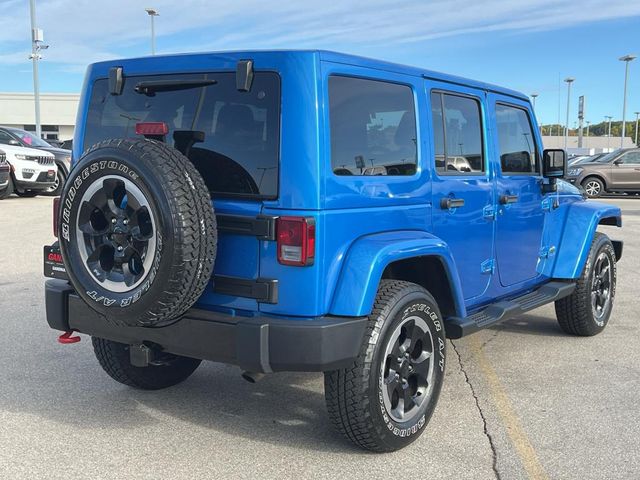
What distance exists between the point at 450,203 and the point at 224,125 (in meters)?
→ 1.44

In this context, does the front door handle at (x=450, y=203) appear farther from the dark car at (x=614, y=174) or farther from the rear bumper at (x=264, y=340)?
the dark car at (x=614, y=174)

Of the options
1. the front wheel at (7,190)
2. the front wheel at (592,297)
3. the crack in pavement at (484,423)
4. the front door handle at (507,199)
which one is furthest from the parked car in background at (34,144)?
the front door handle at (507,199)

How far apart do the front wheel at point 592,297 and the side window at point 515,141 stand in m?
1.00

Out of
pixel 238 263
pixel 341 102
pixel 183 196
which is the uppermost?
pixel 341 102

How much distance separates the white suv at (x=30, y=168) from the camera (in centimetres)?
1583

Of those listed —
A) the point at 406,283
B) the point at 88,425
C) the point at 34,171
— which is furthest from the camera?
the point at 34,171

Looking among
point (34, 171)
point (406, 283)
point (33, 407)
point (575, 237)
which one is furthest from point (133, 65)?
point (34, 171)

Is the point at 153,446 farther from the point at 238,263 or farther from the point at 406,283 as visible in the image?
the point at 406,283

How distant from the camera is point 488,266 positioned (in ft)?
15.0

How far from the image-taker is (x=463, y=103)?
4426 millimetres

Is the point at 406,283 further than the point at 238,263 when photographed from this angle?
Yes

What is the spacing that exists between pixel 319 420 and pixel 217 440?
2.04ft

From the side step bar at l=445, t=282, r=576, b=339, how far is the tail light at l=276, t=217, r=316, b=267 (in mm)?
1304

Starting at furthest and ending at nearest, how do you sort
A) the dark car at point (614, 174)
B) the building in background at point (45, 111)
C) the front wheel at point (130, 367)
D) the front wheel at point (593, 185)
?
the building in background at point (45, 111) < the front wheel at point (593, 185) < the dark car at point (614, 174) < the front wheel at point (130, 367)
